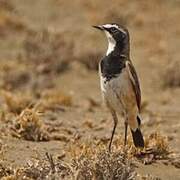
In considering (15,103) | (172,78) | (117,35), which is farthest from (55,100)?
(117,35)

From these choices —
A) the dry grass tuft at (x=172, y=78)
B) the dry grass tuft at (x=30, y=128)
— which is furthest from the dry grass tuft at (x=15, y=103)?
the dry grass tuft at (x=172, y=78)

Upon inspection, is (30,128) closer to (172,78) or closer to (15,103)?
(15,103)

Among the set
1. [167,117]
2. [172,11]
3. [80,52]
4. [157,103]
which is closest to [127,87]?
[167,117]

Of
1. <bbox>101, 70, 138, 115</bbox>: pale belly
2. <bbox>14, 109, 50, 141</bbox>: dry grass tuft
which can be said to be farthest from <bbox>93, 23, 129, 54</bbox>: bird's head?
<bbox>14, 109, 50, 141</bbox>: dry grass tuft

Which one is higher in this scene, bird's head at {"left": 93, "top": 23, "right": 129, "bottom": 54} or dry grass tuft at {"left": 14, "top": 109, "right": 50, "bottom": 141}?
bird's head at {"left": 93, "top": 23, "right": 129, "bottom": 54}

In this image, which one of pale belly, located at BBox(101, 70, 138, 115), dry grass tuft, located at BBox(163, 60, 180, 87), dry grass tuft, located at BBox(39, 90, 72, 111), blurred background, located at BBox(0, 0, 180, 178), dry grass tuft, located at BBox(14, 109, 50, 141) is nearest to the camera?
pale belly, located at BBox(101, 70, 138, 115)

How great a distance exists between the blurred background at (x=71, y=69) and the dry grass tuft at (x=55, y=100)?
0.07 feet

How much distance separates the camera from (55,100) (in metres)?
11.4

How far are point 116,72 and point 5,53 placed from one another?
363 inches

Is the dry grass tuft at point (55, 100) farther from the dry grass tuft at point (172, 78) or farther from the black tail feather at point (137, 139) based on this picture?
the black tail feather at point (137, 139)

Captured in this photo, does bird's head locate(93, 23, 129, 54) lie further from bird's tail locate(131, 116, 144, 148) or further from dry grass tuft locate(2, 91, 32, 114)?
dry grass tuft locate(2, 91, 32, 114)

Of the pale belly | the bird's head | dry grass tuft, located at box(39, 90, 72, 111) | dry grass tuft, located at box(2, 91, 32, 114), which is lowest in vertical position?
dry grass tuft, located at box(39, 90, 72, 111)

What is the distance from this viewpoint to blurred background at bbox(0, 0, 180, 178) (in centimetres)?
879

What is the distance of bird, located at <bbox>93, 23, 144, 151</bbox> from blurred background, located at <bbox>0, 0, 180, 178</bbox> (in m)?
0.80
